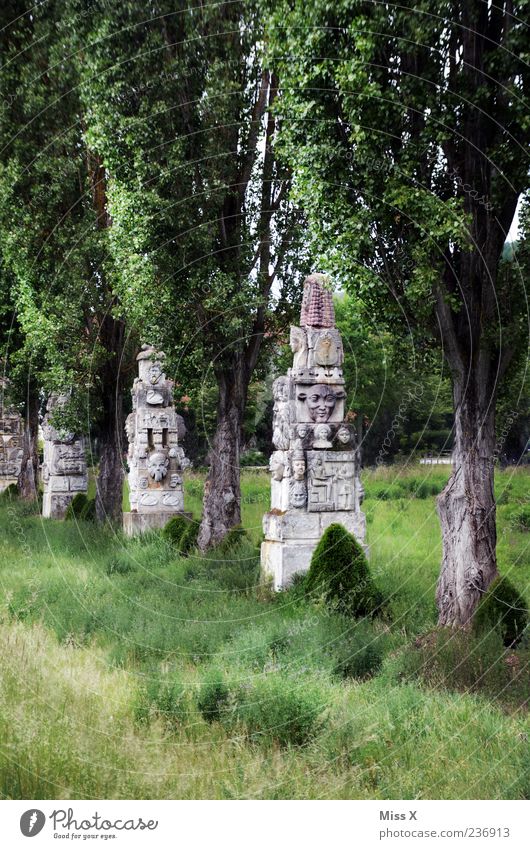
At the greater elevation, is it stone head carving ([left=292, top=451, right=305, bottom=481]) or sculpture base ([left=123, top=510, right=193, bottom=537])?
stone head carving ([left=292, top=451, right=305, bottom=481])

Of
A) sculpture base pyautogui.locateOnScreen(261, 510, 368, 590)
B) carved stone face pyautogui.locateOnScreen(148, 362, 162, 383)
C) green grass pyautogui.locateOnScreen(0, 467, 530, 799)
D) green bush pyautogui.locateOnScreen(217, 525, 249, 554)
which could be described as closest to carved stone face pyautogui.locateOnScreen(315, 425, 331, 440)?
sculpture base pyautogui.locateOnScreen(261, 510, 368, 590)

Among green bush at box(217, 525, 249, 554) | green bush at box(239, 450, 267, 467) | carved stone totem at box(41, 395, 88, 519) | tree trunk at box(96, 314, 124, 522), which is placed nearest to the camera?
green bush at box(217, 525, 249, 554)

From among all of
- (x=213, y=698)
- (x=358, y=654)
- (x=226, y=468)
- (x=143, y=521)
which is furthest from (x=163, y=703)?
(x=143, y=521)

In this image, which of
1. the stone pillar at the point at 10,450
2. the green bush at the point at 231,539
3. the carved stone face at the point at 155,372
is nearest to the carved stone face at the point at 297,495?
the green bush at the point at 231,539

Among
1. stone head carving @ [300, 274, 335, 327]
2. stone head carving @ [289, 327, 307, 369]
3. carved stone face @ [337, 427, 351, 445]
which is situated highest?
stone head carving @ [300, 274, 335, 327]

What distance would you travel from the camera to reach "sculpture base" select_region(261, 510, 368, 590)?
57.0 ft

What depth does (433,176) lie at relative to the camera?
14.1 m

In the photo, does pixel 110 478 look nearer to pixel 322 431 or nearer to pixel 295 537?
pixel 295 537

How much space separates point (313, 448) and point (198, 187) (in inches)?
269

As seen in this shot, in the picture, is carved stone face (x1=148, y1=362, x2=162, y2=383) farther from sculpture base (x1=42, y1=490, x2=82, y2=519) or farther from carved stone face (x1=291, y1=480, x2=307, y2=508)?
sculpture base (x1=42, y1=490, x2=82, y2=519)

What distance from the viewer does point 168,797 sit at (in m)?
7.87

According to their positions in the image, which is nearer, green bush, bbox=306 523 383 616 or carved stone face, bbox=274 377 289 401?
green bush, bbox=306 523 383 616

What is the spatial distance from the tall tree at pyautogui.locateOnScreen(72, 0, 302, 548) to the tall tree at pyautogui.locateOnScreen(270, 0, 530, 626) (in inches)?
161

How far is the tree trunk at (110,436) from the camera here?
93.4 feet
